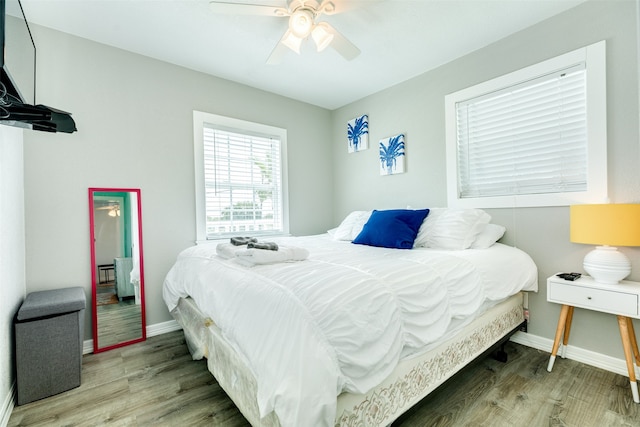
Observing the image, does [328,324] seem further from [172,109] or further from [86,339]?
[172,109]

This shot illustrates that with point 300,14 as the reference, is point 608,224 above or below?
below

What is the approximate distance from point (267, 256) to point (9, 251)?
159 centimetres

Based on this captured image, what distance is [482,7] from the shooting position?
2158 millimetres

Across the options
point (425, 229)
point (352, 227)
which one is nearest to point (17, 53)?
point (352, 227)

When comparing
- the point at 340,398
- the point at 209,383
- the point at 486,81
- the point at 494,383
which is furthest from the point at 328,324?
the point at 486,81

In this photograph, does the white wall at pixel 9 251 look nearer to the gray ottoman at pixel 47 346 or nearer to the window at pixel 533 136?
the gray ottoman at pixel 47 346

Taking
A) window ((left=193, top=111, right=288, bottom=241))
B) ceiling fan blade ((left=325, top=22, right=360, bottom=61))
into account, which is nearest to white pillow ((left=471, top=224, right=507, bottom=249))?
ceiling fan blade ((left=325, top=22, right=360, bottom=61))

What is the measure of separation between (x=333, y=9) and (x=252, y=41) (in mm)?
892

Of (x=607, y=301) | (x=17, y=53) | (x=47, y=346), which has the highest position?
(x=17, y=53)

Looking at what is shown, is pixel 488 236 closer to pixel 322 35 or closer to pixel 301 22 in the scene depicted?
pixel 322 35

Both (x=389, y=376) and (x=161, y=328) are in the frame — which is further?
(x=161, y=328)

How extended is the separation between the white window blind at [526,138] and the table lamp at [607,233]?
1.50 feet

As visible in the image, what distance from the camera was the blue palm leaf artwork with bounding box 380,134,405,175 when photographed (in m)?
3.33

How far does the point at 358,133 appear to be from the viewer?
385 cm
